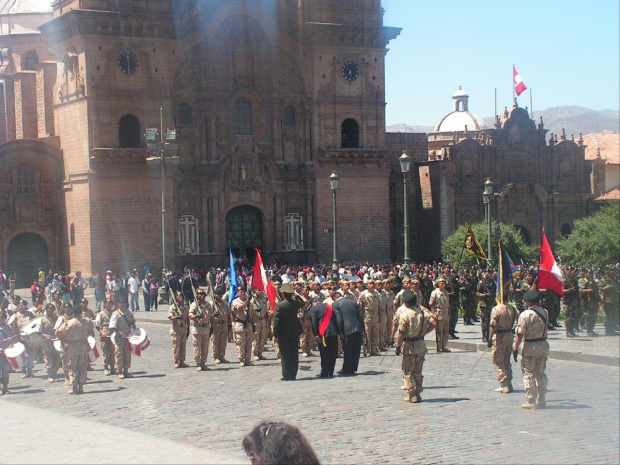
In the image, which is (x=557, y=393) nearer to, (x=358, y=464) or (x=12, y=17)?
(x=358, y=464)

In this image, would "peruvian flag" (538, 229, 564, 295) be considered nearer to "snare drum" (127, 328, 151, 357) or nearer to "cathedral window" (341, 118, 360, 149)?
"snare drum" (127, 328, 151, 357)

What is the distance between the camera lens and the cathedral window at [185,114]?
4638 cm

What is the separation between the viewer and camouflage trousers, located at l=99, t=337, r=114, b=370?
1911cm

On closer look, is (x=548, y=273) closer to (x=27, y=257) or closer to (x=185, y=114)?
→ (x=185, y=114)

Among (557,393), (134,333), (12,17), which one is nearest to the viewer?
(557,393)

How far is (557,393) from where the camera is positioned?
11336mm

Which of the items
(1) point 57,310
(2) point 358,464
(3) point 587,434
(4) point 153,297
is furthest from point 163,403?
(4) point 153,297

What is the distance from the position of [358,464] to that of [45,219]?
37.9m

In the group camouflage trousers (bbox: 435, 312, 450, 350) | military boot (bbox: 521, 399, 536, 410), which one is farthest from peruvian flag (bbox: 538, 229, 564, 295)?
camouflage trousers (bbox: 435, 312, 450, 350)

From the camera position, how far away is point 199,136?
153 feet

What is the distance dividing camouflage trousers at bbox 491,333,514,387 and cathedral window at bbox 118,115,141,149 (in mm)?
31773

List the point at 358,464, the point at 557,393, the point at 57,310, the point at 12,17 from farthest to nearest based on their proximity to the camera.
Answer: the point at 12,17, the point at 57,310, the point at 557,393, the point at 358,464

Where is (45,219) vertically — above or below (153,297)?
above

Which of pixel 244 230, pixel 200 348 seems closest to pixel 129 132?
pixel 244 230
